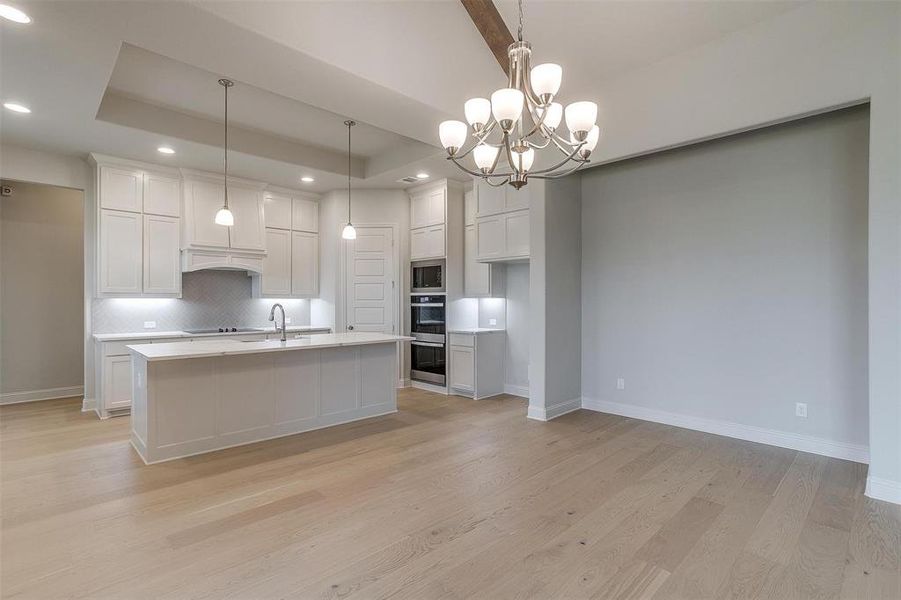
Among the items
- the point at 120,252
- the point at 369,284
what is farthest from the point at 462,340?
the point at 120,252

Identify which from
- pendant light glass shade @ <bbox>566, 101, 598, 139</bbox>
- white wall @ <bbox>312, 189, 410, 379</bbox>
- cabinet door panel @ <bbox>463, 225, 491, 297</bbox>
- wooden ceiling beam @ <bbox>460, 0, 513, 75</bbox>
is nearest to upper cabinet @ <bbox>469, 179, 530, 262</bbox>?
cabinet door panel @ <bbox>463, 225, 491, 297</bbox>

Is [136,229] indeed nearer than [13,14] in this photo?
No

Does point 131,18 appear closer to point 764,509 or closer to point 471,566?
point 471,566

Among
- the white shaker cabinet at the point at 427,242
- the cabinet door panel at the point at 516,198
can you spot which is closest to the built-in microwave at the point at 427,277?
the white shaker cabinet at the point at 427,242

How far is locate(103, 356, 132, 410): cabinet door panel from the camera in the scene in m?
4.91

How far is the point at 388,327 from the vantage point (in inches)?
259

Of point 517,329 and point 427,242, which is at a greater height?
point 427,242

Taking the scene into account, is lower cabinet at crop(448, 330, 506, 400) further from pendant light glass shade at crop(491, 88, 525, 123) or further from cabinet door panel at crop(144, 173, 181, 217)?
cabinet door panel at crop(144, 173, 181, 217)

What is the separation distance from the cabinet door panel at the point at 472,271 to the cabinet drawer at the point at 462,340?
62 centimetres

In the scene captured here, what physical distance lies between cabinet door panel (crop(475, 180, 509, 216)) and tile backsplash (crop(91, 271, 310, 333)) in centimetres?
325

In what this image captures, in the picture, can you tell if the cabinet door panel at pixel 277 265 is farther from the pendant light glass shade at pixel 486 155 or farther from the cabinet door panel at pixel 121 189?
the pendant light glass shade at pixel 486 155

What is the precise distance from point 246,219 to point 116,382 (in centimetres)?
249

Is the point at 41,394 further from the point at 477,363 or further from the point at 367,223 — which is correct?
the point at 477,363

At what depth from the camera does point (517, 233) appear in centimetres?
524
